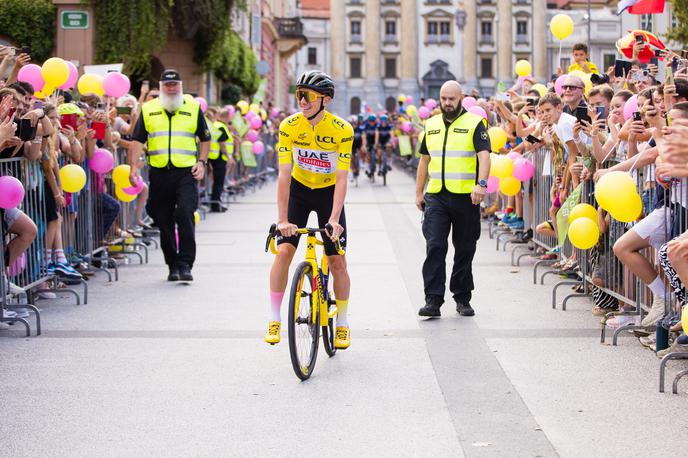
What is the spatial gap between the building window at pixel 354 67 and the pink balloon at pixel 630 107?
115 metres

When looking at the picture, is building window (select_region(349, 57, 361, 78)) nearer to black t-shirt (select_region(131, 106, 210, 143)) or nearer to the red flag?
the red flag

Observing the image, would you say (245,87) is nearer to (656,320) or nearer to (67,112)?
(67,112)

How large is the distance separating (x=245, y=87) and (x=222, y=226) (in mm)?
21508

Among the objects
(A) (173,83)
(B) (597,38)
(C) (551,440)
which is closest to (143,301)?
(A) (173,83)

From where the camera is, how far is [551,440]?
586 centimetres

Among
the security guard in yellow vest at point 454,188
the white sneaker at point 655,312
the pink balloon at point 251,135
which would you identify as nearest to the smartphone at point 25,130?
the security guard in yellow vest at point 454,188

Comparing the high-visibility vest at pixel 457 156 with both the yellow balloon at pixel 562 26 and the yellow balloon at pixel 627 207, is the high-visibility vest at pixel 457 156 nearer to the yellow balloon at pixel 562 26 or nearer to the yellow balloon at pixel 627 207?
the yellow balloon at pixel 627 207

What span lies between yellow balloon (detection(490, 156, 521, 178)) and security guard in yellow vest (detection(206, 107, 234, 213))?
814cm

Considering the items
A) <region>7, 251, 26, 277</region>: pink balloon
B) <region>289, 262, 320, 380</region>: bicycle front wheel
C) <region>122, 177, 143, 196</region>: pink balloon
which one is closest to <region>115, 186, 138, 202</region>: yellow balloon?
<region>122, 177, 143, 196</region>: pink balloon

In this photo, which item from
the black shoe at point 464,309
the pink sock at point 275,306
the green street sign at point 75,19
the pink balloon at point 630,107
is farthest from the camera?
the green street sign at point 75,19

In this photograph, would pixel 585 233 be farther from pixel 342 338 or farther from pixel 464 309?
pixel 342 338

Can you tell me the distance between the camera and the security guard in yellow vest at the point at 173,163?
12.1m

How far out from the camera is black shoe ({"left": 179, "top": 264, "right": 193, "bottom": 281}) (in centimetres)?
1202

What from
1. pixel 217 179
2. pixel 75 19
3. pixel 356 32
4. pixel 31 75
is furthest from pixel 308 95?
pixel 356 32
